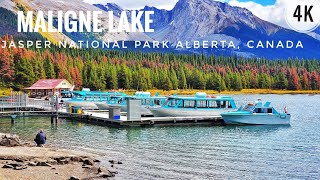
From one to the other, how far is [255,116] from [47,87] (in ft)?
255

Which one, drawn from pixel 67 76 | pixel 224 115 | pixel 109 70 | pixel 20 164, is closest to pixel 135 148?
pixel 20 164

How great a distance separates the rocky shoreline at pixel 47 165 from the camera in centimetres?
2773

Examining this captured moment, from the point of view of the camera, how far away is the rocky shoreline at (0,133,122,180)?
27734 millimetres

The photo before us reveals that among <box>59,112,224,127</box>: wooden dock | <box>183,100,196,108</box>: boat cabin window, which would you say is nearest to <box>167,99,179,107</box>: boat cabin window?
<box>183,100,196,108</box>: boat cabin window

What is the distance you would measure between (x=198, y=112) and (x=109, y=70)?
10561 centimetres

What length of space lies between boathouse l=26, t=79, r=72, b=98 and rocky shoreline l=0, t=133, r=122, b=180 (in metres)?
91.7

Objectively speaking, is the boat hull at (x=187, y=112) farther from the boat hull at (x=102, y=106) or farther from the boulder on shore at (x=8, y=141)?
the boulder on shore at (x=8, y=141)

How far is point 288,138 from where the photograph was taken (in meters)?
49.6

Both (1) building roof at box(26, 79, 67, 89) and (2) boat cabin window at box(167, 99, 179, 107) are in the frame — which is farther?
(1) building roof at box(26, 79, 67, 89)

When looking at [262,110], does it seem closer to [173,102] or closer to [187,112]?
[187,112]

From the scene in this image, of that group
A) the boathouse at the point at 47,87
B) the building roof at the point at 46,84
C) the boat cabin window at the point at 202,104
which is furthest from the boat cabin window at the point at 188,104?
the building roof at the point at 46,84

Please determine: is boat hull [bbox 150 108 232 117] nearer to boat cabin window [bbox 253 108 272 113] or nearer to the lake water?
boat cabin window [bbox 253 108 272 113]

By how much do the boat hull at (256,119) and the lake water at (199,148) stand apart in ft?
5.39

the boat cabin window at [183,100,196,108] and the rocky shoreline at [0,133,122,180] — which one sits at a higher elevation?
the boat cabin window at [183,100,196,108]
